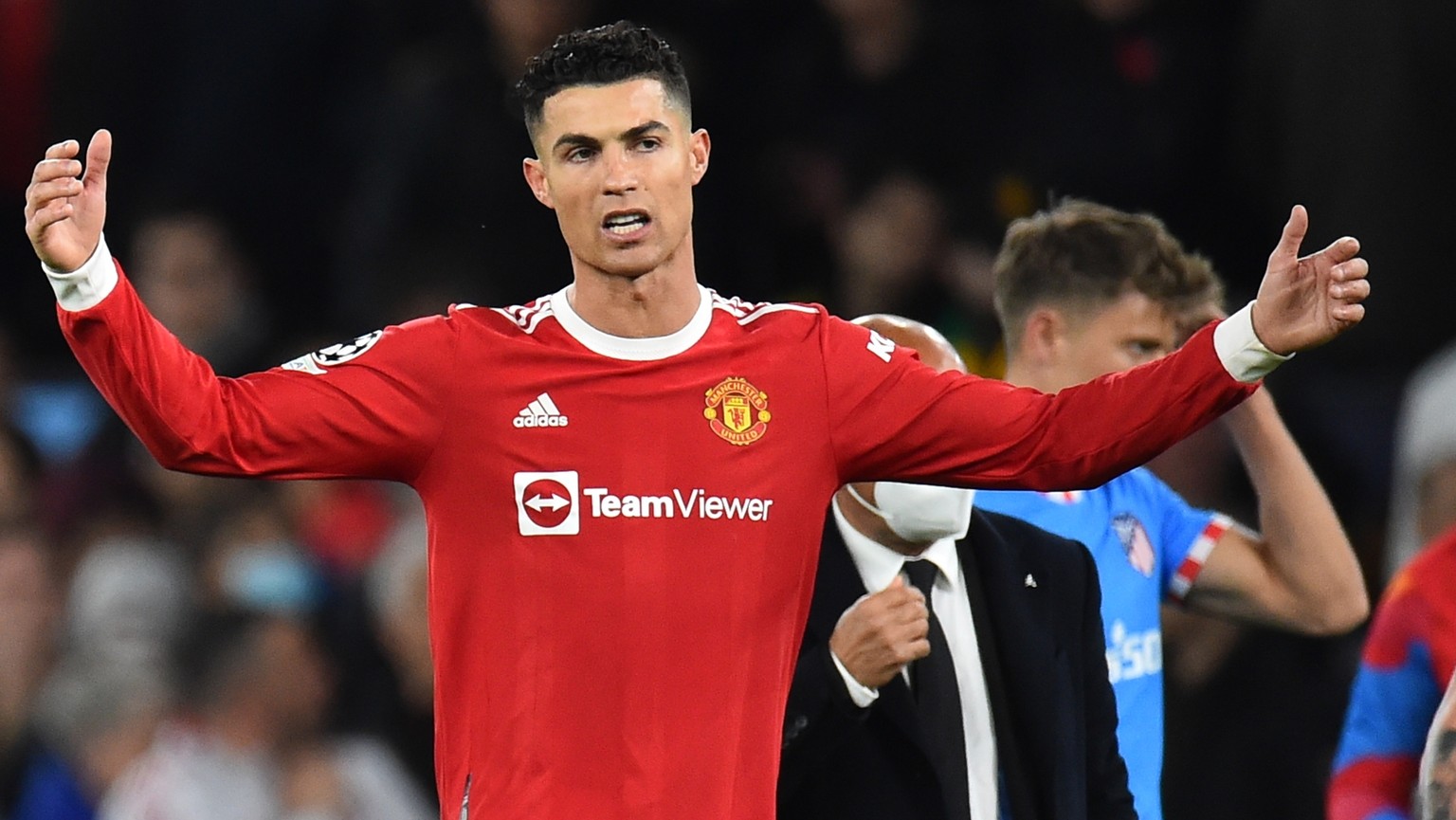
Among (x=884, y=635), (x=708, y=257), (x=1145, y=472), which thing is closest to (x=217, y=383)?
(x=884, y=635)

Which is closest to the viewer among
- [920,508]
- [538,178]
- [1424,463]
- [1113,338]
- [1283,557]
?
[538,178]

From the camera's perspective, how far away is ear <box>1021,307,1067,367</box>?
16.7 feet

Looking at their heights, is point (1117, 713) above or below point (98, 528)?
below

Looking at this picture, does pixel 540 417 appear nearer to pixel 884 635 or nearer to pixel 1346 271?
pixel 884 635

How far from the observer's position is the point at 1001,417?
377 cm

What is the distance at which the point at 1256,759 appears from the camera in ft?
20.1

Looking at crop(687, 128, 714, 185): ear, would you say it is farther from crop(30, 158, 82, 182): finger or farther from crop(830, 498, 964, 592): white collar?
crop(30, 158, 82, 182): finger

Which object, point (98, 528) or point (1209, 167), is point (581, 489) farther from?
point (98, 528)

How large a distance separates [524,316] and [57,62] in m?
5.49

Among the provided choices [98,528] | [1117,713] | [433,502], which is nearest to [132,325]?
[433,502]

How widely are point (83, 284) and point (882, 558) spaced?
154 centimetres

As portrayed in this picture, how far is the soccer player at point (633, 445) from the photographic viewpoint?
368cm

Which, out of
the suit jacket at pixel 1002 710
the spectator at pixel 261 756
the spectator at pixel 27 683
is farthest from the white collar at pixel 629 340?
the spectator at pixel 27 683

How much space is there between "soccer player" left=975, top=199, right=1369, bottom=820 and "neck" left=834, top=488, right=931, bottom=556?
727 millimetres
